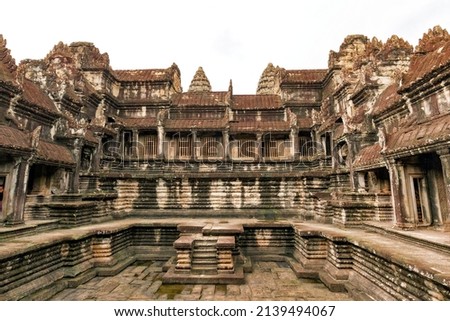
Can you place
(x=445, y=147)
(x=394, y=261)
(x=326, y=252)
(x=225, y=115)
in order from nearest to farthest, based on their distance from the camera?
(x=394, y=261) < (x=445, y=147) < (x=326, y=252) < (x=225, y=115)

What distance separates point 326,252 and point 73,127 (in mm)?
13001

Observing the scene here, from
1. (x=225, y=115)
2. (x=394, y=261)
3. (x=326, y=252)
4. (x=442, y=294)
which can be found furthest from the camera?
(x=225, y=115)

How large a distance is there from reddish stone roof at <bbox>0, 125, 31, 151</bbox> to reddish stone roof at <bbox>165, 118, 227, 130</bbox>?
11.2 m

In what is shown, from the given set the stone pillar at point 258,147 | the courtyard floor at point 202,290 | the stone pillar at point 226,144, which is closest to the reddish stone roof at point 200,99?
the stone pillar at point 226,144

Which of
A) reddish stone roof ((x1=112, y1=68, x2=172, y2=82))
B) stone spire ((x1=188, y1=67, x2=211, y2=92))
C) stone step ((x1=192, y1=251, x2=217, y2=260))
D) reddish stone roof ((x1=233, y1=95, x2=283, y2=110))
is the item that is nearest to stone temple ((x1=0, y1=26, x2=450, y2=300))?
stone step ((x1=192, y1=251, x2=217, y2=260))

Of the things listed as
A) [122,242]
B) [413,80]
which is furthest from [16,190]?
[413,80]

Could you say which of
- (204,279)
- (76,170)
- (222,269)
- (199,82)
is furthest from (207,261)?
(199,82)

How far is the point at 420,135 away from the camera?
24.2 feet

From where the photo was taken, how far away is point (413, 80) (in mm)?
8383

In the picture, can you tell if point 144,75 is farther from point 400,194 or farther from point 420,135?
point 400,194

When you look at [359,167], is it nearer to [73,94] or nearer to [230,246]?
[230,246]

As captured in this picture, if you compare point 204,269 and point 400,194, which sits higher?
point 400,194

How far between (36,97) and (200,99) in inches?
517

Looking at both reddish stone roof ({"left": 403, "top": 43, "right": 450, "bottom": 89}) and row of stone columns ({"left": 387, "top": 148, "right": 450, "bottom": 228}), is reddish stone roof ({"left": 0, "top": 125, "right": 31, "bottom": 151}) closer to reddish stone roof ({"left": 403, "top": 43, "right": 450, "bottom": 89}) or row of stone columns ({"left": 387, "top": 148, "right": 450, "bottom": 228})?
row of stone columns ({"left": 387, "top": 148, "right": 450, "bottom": 228})
